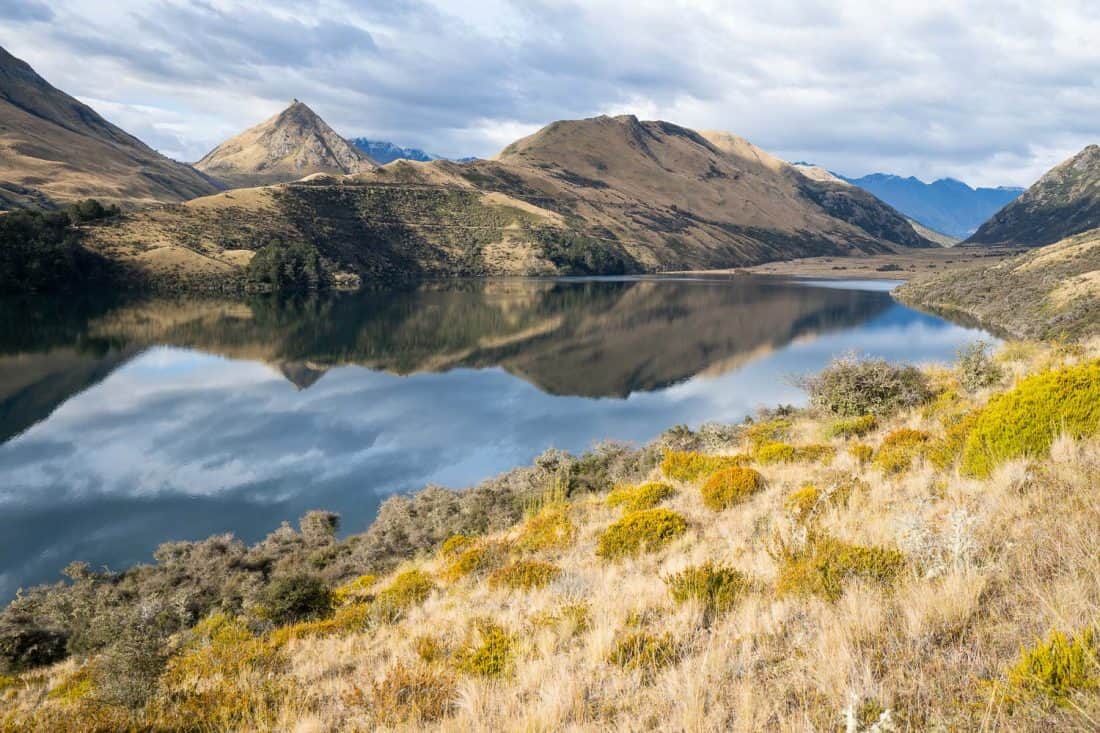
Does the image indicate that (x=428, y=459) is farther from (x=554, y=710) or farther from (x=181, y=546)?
(x=554, y=710)

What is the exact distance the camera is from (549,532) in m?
11.5

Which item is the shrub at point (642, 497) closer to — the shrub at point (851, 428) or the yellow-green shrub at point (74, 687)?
the shrub at point (851, 428)

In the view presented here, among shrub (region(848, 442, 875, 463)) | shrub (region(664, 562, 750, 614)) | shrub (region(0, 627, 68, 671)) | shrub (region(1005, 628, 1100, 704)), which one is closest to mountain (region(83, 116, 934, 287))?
shrub (region(0, 627, 68, 671))

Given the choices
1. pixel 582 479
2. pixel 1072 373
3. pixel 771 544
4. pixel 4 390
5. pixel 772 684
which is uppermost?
pixel 1072 373

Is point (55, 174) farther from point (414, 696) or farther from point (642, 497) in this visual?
point (414, 696)

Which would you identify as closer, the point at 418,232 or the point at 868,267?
the point at 418,232

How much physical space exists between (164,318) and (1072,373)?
74637mm

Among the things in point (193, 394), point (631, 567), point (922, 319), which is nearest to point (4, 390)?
point (193, 394)

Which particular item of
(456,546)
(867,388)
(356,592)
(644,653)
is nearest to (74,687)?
(356,592)

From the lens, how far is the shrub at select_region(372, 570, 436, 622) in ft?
30.5

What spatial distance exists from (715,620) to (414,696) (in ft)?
9.14

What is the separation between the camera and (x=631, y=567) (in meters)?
8.42

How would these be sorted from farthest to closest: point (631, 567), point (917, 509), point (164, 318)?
1. point (164, 318)
2. point (631, 567)
3. point (917, 509)

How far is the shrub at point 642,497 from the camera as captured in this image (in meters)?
12.1
